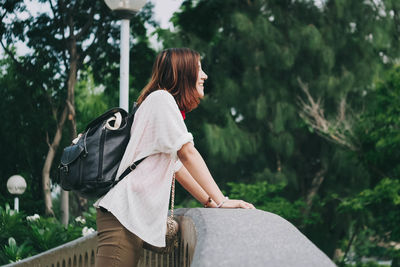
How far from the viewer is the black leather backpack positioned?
241 centimetres

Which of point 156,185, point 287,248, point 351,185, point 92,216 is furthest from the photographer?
point 351,185

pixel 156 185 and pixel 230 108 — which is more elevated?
pixel 156 185

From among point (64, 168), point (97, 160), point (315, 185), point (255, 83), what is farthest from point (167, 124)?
point (315, 185)

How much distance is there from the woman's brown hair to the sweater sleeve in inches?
4.7

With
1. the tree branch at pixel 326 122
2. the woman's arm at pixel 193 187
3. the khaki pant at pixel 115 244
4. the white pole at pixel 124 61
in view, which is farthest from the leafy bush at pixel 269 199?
the khaki pant at pixel 115 244

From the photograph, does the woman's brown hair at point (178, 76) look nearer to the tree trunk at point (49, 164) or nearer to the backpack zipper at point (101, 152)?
the backpack zipper at point (101, 152)

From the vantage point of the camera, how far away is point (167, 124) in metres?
2.36

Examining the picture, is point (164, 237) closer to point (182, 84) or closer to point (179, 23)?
point (182, 84)

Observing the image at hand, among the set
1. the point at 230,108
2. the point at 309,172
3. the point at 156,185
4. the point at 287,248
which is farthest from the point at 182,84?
the point at 309,172

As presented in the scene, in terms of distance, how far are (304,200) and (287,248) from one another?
20.1 metres

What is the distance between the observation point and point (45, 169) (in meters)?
21.1

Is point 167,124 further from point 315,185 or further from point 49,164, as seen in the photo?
point 315,185

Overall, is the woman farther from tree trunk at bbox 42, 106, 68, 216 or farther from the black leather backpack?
tree trunk at bbox 42, 106, 68, 216

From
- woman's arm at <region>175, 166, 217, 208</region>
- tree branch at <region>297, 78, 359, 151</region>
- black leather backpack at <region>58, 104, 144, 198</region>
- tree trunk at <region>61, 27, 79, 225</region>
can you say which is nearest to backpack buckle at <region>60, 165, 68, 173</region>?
black leather backpack at <region>58, 104, 144, 198</region>
